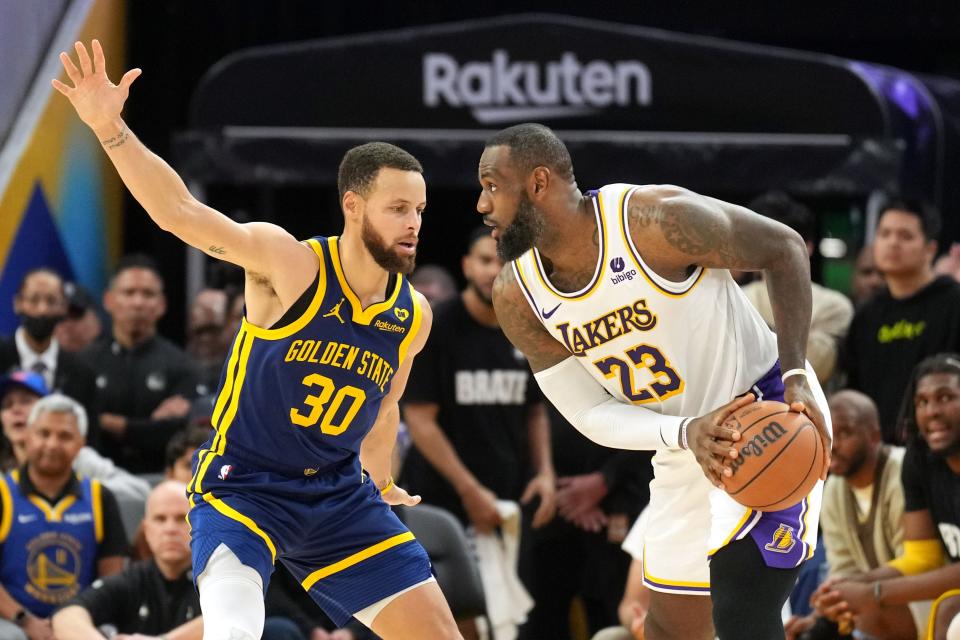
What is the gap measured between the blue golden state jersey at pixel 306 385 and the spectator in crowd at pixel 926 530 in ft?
8.51

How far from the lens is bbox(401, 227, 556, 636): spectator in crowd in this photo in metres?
7.81

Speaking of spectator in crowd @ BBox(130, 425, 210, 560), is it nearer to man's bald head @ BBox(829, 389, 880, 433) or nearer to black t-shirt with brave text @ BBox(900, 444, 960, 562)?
man's bald head @ BBox(829, 389, 880, 433)

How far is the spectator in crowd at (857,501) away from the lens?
22.5 ft

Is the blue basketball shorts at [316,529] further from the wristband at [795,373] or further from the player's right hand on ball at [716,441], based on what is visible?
the wristband at [795,373]

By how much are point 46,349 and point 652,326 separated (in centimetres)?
449

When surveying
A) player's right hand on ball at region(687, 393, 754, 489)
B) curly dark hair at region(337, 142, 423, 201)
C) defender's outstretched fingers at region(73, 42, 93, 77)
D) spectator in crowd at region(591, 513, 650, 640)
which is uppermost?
defender's outstretched fingers at region(73, 42, 93, 77)

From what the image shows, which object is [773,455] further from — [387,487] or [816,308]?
[816,308]

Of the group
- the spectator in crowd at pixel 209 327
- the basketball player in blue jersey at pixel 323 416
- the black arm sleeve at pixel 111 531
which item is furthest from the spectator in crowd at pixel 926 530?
the spectator in crowd at pixel 209 327

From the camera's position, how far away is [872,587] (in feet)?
21.5

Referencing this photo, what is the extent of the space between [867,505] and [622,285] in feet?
8.48

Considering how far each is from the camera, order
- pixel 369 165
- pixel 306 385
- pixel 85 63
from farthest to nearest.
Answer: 1. pixel 369 165
2. pixel 306 385
3. pixel 85 63

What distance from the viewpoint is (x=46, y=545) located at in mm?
7262

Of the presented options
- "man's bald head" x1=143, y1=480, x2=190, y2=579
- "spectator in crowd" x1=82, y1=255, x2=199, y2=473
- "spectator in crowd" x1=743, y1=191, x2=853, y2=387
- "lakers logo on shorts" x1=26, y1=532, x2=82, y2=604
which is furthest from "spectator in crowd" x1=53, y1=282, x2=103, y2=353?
"spectator in crowd" x1=743, y1=191, x2=853, y2=387

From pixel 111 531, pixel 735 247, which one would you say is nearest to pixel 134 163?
pixel 735 247
